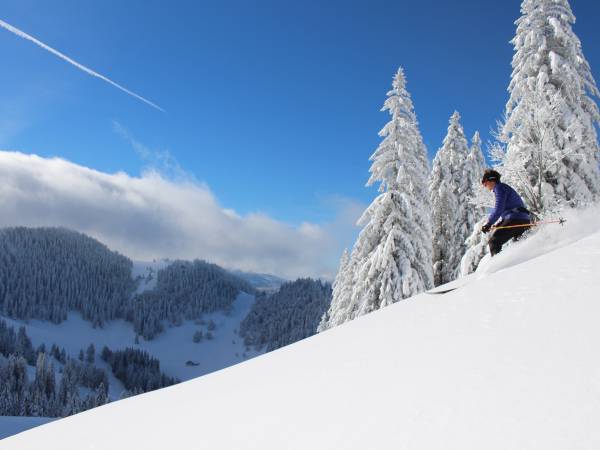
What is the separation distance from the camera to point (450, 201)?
2777 cm

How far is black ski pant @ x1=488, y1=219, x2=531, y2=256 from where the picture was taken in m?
8.48

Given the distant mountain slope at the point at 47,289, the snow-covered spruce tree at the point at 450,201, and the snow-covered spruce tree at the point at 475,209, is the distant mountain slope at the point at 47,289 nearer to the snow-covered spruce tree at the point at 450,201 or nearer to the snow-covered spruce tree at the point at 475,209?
the snow-covered spruce tree at the point at 450,201

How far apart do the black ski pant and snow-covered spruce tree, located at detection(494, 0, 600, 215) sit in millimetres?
6916

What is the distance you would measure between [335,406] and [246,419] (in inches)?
32.0

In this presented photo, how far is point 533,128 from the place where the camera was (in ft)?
50.6

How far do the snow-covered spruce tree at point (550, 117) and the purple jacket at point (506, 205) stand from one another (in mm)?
6904

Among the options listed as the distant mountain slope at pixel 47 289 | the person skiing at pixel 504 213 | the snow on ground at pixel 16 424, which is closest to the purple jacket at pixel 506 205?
the person skiing at pixel 504 213

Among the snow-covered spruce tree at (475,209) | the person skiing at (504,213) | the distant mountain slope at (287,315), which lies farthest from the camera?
the distant mountain slope at (287,315)

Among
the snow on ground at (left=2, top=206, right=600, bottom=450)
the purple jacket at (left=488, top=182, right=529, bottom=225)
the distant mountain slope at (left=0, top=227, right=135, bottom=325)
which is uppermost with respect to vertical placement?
the distant mountain slope at (left=0, top=227, right=135, bottom=325)

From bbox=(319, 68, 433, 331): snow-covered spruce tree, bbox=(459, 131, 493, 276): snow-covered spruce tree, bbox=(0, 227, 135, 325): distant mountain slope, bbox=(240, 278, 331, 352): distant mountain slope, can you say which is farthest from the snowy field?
bbox=(0, 227, 135, 325): distant mountain slope

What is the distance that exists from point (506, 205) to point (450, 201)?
20.1 metres

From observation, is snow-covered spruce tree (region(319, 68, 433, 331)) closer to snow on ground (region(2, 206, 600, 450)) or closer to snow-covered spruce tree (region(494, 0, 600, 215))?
snow-covered spruce tree (region(494, 0, 600, 215))

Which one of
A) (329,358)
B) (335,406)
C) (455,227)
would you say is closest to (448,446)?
(335,406)

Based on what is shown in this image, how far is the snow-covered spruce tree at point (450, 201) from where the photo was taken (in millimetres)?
26688
